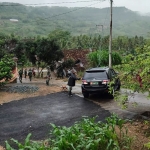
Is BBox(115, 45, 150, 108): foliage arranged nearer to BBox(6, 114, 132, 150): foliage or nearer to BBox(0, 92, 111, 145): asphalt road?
BBox(6, 114, 132, 150): foliage

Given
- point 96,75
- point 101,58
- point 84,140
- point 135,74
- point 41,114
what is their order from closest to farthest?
point 84,140, point 135,74, point 41,114, point 96,75, point 101,58

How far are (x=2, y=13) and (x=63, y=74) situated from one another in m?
180

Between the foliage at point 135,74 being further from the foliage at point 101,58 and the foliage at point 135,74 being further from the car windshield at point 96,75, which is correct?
the foliage at point 101,58

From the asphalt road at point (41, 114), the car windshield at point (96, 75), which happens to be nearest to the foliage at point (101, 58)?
the asphalt road at point (41, 114)

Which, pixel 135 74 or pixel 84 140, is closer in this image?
pixel 84 140

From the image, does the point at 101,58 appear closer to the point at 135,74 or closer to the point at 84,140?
the point at 135,74

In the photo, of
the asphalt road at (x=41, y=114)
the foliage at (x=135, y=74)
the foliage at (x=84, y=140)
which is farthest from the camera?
the asphalt road at (x=41, y=114)

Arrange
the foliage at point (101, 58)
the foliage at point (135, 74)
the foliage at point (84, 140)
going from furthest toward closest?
the foliage at point (101, 58), the foliage at point (135, 74), the foliage at point (84, 140)

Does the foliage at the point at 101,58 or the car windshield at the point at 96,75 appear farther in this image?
the foliage at the point at 101,58

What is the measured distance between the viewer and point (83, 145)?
270 inches

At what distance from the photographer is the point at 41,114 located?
464 inches

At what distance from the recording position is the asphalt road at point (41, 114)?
9459 mm

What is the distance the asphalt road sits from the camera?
9459 mm

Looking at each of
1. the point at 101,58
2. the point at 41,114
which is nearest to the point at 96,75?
the point at 41,114
